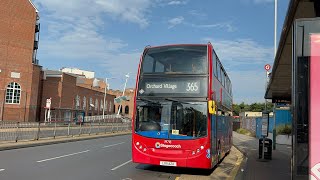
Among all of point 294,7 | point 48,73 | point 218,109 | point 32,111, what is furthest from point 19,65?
point 294,7

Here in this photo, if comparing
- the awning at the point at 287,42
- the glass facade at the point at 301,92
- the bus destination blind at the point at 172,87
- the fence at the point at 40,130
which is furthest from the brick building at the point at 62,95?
the glass facade at the point at 301,92

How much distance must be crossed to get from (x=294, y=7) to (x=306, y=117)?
4395 mm

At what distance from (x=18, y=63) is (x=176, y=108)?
5499 centimetres

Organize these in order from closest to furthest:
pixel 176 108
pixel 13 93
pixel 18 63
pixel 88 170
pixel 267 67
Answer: pixel 176 108 < pixel 88 170 < pixel 267 67 < pixel 13 93 < pixel 18 63

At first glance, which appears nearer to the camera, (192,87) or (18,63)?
(192,87)

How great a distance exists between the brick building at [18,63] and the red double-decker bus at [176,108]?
49765 millimetres

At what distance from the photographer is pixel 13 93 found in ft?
196

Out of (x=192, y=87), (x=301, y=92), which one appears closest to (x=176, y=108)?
(x=192, y=87)

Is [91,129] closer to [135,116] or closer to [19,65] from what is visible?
[135,116]

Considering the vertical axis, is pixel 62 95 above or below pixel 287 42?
above

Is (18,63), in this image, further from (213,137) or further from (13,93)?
(213,137)

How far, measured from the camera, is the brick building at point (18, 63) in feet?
193

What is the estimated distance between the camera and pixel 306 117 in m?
4.55

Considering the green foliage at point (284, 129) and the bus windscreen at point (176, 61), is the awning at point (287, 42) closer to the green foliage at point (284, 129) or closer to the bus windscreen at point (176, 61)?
the bus windscreen at point (176, 61)
